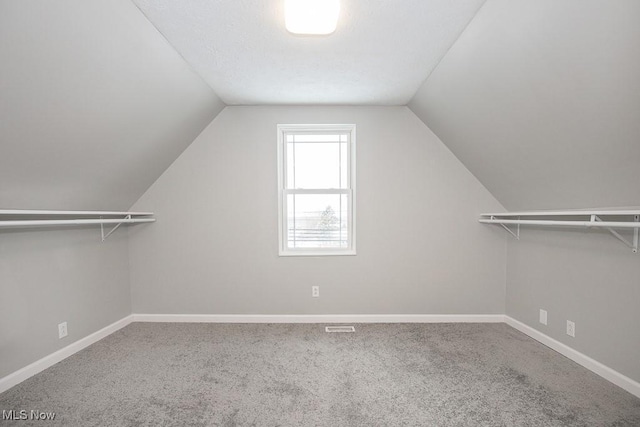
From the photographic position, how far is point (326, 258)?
298 cm

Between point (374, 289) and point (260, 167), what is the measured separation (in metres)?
1.75

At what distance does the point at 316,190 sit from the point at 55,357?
8.38 ft

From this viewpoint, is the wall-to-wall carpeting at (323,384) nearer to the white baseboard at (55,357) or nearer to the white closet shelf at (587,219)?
the white baseboard at (55,357)

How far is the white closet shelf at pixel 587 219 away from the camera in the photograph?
163cm

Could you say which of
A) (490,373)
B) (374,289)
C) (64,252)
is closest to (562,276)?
(490,373)

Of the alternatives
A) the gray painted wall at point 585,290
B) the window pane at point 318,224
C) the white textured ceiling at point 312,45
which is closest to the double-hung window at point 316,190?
the window pane at point 318,224

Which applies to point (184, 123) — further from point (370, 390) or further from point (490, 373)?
point (490, 373)

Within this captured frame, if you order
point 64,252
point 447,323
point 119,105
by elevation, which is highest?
point 119,105

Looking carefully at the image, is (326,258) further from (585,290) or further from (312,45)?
(585,290)

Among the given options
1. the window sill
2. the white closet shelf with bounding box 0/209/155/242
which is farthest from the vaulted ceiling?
the window sill

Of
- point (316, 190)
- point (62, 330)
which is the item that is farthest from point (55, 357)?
point (316, 190)

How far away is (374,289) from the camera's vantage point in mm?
2971

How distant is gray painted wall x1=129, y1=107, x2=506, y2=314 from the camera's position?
9.66ft

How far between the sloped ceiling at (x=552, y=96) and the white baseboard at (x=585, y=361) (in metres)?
1.10
